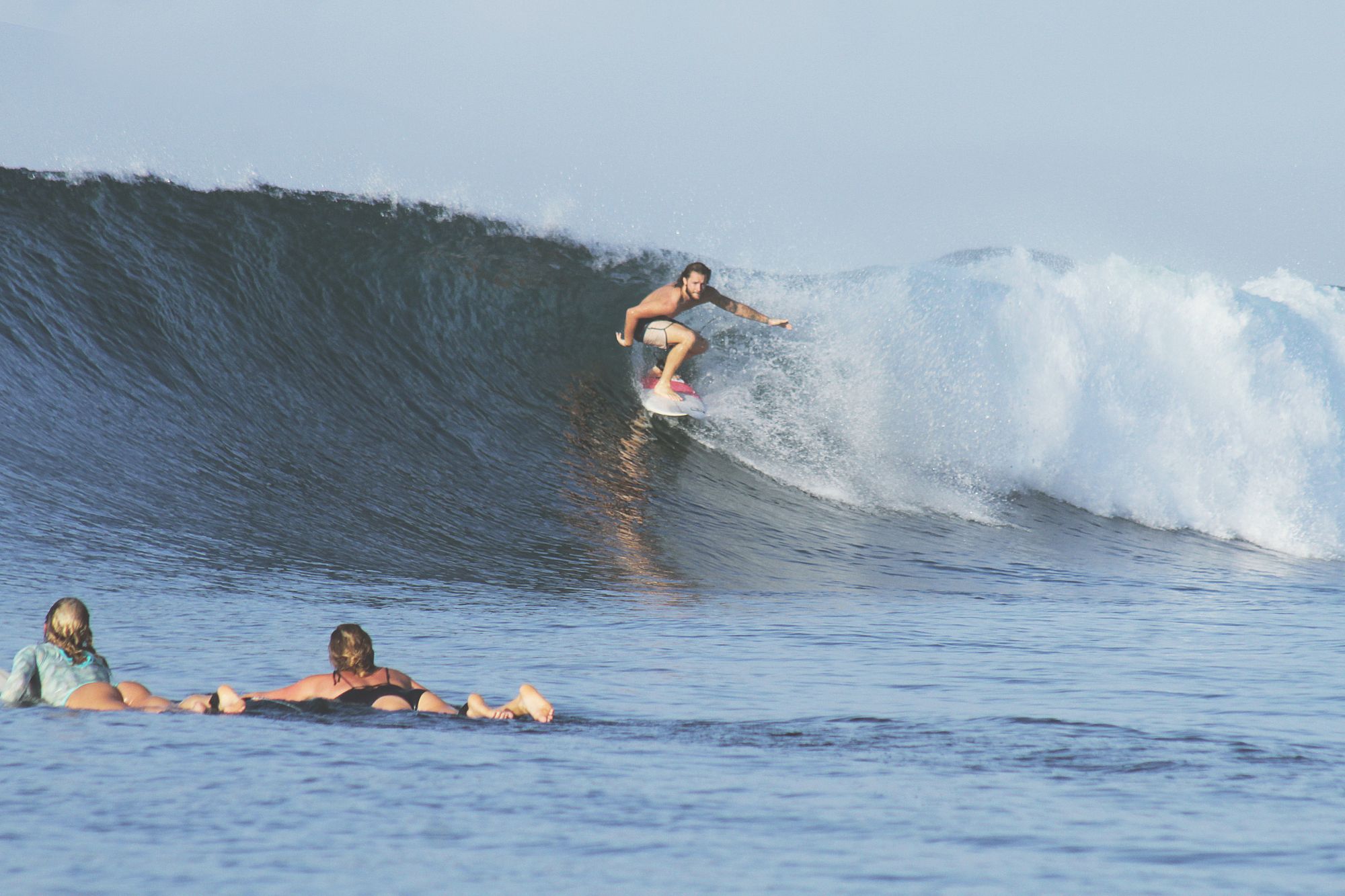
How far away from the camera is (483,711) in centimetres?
465

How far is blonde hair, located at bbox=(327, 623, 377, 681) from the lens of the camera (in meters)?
4.77

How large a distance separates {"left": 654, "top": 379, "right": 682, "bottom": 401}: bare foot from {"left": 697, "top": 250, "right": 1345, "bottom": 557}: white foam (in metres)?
0.44

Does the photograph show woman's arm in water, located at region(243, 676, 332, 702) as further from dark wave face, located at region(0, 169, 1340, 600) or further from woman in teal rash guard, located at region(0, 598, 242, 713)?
dark wave face, located at region(0, 169, 1340, 600)

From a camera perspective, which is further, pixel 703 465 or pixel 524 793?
pixel 703 465

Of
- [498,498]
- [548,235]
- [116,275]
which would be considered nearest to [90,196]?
[116,275]

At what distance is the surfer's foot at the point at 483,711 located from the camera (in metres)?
4.65

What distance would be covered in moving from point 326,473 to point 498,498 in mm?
1242

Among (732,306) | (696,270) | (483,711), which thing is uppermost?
(696,270)

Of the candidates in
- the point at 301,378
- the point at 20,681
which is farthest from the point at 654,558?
the point at 20,681

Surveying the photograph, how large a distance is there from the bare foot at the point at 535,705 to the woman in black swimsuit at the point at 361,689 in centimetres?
5

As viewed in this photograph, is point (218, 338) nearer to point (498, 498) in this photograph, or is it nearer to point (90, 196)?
point (90, 196)

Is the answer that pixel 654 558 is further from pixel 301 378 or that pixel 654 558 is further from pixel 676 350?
pixel 301 378

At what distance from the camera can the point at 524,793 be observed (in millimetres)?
3766

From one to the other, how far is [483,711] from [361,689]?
1.57ft
